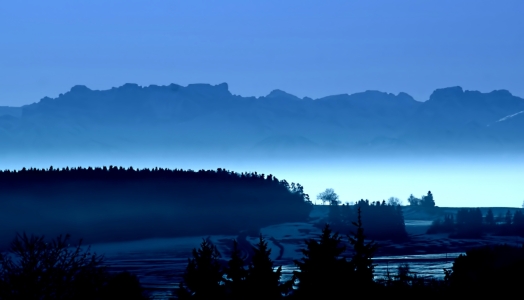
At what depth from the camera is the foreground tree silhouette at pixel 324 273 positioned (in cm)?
3566

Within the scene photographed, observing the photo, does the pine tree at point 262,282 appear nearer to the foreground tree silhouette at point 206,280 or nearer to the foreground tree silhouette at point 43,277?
the foreground tree silhouette at point 206,280

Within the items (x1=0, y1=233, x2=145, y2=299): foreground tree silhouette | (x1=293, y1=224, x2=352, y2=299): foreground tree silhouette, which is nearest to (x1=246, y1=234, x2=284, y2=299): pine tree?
(x1=293, y1=224, x2=352, y2=299): foreground tree silhouette

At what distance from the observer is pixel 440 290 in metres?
41.5

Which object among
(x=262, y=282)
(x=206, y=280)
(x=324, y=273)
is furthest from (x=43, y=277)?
(x=206, y=280)

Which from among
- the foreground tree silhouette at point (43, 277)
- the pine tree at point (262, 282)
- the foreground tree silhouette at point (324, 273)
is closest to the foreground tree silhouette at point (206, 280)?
the pine tree at point (262, 282)

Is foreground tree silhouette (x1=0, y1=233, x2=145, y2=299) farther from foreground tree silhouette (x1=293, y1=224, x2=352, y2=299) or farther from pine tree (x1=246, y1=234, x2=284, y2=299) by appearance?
foreground tree silhouette (x1=293, y1=224, x2=352, y2=299)

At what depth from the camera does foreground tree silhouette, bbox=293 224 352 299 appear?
35.7 m

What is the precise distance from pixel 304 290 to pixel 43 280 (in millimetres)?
16554

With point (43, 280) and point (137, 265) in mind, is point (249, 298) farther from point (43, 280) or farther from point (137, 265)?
point (137, 265)

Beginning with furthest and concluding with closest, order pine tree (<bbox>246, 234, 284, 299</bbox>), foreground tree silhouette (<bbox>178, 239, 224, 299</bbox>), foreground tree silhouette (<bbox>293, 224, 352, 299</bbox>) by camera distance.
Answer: foreground tree silhouette (<bbox>178, 239, 224, 299</bbox>), pine tree (<bbox>246, 234, 284, 299</bbox>), foreground tree silhouette (<bbox>293, 224, 352, 299</bbox>)

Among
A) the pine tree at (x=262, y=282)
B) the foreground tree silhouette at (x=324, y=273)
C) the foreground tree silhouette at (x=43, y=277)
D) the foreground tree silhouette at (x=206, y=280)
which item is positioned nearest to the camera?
the foreground tree silhouette at (x=43, y=277)

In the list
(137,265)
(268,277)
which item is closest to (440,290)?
(268,277)

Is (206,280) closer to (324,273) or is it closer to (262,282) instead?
(262,282)

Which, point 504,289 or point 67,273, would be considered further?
point 504,289
